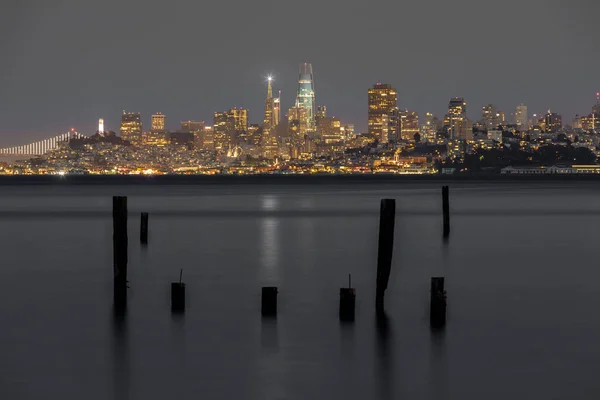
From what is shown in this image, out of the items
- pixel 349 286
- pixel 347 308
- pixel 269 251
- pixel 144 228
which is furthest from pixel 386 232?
pixel 144 228

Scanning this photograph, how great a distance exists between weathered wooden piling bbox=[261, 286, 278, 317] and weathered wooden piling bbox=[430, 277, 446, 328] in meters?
3.57

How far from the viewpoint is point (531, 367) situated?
1794 cm

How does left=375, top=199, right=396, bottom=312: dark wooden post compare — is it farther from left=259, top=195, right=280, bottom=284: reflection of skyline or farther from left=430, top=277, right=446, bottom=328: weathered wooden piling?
left=259, top=195, right=280, bottom=284: reflection of skyline

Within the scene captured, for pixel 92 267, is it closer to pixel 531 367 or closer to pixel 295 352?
pixel 295 352

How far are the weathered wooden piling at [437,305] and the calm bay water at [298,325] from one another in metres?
0.24

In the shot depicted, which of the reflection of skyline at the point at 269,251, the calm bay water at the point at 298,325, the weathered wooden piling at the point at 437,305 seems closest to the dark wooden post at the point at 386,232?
the calm bay water at the point at 298,325

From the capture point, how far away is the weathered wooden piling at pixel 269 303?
22922 millimetres

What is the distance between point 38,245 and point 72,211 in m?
34.6

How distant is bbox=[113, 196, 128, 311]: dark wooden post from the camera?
2366 centimetres

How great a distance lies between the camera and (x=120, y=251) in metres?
23.6

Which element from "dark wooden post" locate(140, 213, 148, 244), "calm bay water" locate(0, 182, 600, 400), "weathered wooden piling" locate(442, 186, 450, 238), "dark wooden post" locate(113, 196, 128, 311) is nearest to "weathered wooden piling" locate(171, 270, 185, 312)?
"calm bay water" locate(0, 182, 600, 400)

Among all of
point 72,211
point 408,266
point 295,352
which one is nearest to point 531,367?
point 295,352

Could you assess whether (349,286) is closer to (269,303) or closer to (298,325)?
(298,325)

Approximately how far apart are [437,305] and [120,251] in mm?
7376
